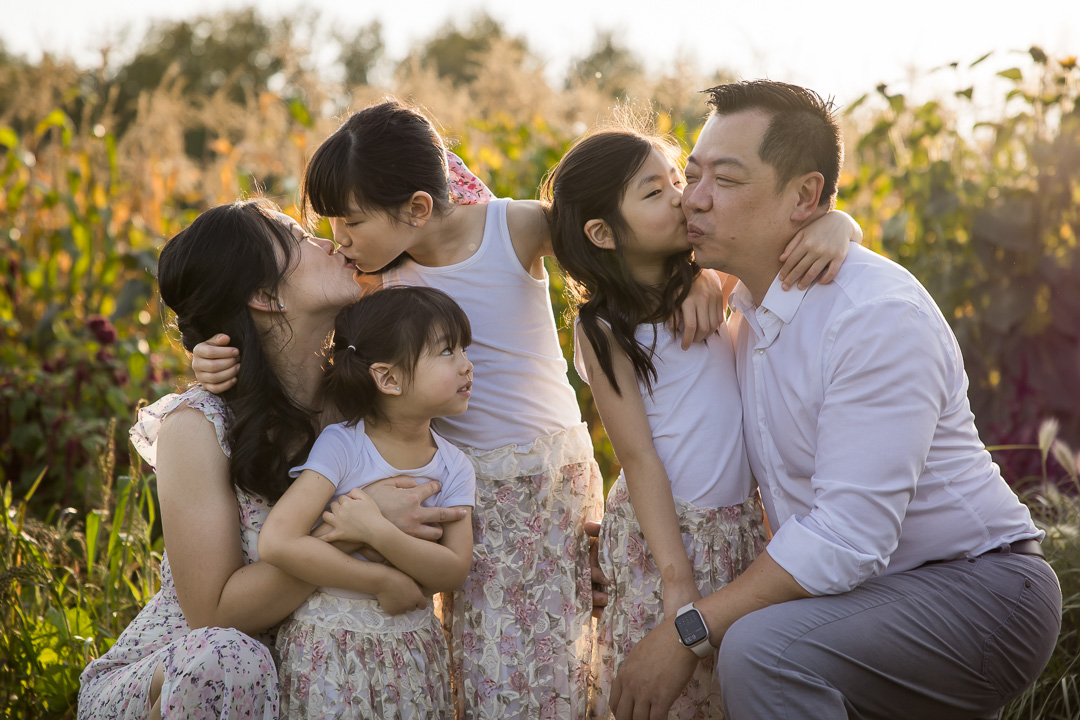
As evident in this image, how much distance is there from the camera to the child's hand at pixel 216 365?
7.68 ft

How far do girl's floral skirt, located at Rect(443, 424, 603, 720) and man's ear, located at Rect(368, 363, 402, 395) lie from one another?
428 millimetres

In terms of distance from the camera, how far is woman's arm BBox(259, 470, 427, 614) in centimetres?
215

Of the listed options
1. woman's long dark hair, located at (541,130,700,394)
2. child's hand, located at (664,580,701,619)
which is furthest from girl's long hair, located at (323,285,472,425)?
child's hand, located at (664,580,701,619)

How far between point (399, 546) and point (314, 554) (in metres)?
0.20

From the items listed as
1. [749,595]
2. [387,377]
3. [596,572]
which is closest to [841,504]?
[749,595]

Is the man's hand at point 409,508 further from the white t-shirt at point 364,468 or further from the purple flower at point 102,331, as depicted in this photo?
the purple flower at point 102,331

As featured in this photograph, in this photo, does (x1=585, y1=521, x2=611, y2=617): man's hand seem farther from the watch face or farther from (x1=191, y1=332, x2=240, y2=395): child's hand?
(x1=191, y1=332, x2=240, y2=395): child's hand

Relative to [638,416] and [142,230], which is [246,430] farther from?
[142,230]

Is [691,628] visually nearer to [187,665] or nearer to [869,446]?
[869,446]

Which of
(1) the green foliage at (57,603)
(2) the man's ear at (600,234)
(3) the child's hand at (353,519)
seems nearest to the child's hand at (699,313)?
(2) the man's ear at (600,234)

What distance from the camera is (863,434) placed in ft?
7.06

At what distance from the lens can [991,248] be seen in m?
4.13

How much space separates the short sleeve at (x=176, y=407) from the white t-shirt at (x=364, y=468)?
21cm

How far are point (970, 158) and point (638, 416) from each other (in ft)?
10.5
